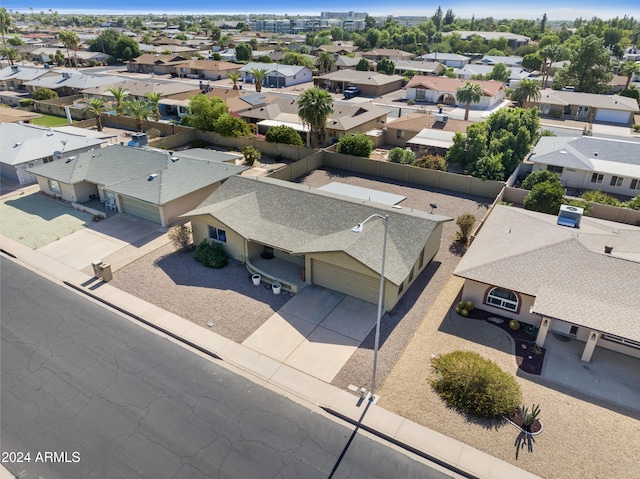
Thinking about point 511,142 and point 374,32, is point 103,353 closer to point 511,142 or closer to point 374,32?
point 511,142

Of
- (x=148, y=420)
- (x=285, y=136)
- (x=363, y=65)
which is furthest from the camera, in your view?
(x=363, y=65)

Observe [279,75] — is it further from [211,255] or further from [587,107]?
[211,255]

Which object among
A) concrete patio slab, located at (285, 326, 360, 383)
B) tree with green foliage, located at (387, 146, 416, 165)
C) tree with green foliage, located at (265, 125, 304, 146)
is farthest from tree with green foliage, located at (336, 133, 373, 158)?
concrete patio slab, located at (285, 326, 360, 383)

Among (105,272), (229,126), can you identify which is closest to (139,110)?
(229,126)

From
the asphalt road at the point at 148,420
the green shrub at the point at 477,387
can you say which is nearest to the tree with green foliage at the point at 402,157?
the green shrub at the point at 477,387

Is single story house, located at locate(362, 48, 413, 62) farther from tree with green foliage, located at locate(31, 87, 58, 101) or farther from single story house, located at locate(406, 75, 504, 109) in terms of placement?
tree with green foliage, located at locate(31, 87, 58, 101)

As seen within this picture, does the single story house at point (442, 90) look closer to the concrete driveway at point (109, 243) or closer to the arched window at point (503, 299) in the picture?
the arched window at point (503, 299)
